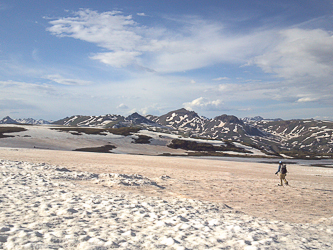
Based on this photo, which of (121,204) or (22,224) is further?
(121,204)

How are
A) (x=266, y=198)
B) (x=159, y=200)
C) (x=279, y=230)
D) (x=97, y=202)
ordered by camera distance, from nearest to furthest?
(x=279, y=230), (x=97, y=202), (x=159, y=200), (x=266, y=198)

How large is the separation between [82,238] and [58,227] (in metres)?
1.63

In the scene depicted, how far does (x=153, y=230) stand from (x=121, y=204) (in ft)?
13.1

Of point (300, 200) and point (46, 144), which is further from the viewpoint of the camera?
point (46, 144)

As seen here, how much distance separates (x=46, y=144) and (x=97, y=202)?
81.7m

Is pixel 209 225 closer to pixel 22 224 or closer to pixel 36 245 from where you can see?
pixel 36 245

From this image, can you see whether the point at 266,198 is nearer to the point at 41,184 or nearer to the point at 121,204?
the point at 121,204

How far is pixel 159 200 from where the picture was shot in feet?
47.8

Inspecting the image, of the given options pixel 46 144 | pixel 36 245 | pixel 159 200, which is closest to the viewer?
pixel 36 245

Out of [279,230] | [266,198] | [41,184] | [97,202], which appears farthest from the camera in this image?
[266,198]

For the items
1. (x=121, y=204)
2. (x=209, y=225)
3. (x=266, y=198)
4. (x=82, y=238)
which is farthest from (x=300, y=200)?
(x=82, y=238)

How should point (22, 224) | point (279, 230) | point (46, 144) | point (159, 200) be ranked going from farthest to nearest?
point (46, 144)
point (159, 200)
point (279, 230)
point (22, 224)

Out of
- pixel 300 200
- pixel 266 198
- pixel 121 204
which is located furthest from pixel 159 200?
pixel 300 200

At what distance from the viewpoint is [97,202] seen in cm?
1276
